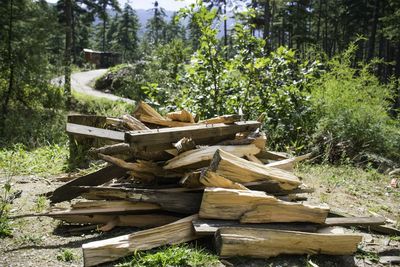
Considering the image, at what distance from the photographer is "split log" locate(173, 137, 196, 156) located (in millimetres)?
3760

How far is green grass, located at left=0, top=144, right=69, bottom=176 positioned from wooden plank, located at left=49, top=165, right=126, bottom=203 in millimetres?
1934

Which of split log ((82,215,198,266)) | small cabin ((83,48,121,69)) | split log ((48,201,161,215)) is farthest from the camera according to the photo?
small cabin ((83,48,121,69))

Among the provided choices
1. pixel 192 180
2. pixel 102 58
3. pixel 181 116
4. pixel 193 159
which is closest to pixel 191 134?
pixel 193 159

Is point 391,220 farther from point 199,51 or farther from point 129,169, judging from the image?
point 199,51

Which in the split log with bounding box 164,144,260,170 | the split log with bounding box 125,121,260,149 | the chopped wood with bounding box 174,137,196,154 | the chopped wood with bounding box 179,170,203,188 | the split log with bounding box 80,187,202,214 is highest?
the split log with bounding box 125,121,260,149

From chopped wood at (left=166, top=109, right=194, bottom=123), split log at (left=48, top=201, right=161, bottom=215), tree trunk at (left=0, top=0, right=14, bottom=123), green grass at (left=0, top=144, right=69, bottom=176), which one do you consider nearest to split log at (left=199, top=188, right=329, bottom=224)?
split log at (left=48, top=201, right=161, bottom=215)

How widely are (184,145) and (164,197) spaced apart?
0.55 m

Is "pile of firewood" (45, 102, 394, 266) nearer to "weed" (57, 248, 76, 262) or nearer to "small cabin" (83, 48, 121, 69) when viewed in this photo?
"weed" (57, 248, 76, 262)

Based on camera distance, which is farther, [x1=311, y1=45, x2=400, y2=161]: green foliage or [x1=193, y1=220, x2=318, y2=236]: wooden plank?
[x1=311, y1=45, x2=400, y2=161]: green foliage

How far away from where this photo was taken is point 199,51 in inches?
306

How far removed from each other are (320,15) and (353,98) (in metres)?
35.3

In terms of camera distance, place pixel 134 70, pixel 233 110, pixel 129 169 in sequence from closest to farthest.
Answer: pixel 129 169, pixel 233 110, pixel 134 70

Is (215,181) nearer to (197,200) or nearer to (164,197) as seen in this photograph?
(197,200)

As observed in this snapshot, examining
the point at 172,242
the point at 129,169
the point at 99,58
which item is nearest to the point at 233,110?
the point at 129,169
